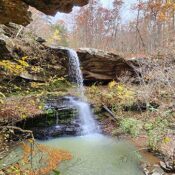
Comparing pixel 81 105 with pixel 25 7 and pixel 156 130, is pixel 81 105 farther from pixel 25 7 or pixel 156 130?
pixel 25 7

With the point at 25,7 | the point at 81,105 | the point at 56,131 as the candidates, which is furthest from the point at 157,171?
the point at 81,105

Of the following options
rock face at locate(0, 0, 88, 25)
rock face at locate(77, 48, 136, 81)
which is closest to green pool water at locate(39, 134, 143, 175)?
rock face at locate(0, 0, 88, 25)

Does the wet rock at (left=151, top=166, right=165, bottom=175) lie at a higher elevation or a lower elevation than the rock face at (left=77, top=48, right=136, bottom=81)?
lower

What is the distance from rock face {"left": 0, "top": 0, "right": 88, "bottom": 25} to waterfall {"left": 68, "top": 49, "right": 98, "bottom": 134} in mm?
8140

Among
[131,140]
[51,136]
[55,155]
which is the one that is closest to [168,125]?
[131,140]

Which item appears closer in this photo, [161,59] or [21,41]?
[21,41]

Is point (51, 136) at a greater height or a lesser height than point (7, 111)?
lesser

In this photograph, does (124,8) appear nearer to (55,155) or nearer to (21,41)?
(21,41)

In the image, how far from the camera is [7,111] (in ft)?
28.4

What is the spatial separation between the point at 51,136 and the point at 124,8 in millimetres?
18707

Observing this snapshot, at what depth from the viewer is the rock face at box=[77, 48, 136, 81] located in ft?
48.4

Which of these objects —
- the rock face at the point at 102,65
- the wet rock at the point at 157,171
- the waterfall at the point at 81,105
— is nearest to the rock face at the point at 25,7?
the wet rock at the point at 157,171

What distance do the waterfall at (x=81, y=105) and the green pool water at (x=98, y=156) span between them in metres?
0.75

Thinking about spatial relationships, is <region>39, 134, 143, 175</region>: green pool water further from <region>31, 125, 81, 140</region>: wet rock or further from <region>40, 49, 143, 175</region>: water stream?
<region>31, 125, 81, 140</region>: wet rock
